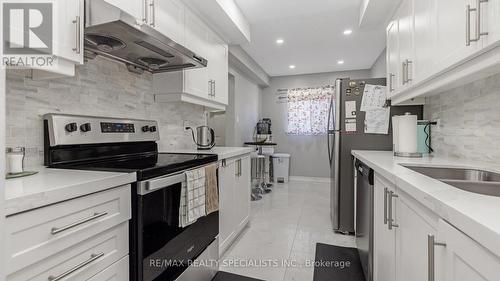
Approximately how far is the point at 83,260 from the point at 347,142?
8.22 feet

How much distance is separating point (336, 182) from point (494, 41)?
206cm

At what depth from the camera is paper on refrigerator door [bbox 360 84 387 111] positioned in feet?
8.38

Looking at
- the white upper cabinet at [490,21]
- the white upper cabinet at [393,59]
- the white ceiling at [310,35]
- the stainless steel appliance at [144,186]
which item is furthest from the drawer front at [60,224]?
the white ceiling at [310,35]

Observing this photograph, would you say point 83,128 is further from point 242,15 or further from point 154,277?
point 242,15

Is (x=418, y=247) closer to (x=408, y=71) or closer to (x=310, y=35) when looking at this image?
(x=408, y=71)

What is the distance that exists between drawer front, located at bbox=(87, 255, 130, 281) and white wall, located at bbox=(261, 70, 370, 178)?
4.81 meters

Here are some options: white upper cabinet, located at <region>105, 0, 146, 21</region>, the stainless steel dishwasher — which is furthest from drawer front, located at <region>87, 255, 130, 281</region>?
the stainless steel dishwasher

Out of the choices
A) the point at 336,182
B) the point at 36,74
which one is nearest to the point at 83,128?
the point at 36,74

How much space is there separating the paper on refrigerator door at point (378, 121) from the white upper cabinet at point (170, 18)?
2.01 metres

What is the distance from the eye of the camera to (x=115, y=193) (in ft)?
3.21

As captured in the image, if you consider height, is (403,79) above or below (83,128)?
above

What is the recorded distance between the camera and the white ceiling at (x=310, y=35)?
2623 millimetres

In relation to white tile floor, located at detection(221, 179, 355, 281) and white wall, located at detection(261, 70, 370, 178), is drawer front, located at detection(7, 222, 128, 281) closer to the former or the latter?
white tile floor, located at detection(221, 179, 355, 281)

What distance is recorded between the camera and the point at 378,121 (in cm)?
257
